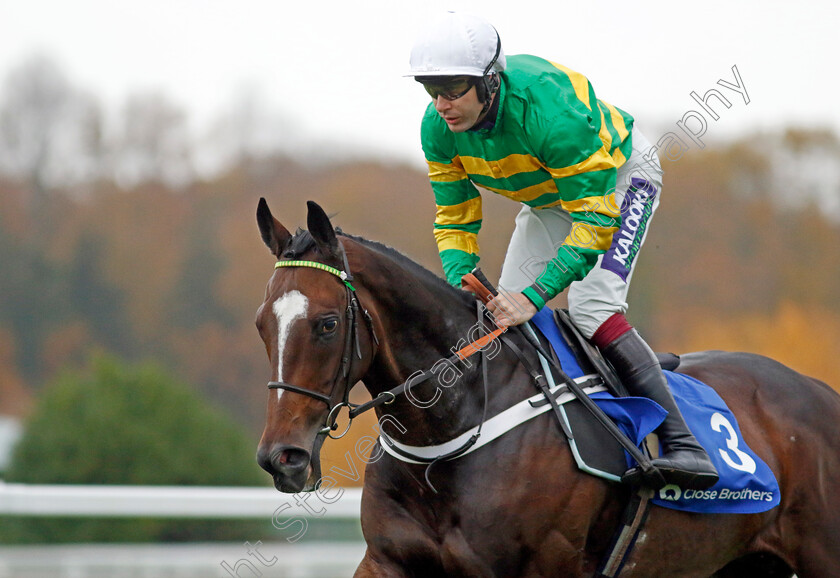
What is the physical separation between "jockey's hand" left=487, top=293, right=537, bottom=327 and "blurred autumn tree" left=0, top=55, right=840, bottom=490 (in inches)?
1025

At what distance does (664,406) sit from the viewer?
3.94 metres

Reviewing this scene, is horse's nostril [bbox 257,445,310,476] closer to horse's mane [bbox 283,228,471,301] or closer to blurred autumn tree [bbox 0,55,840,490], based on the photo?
horse's mane [bbox 283,228,471,301]

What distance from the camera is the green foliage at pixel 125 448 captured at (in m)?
11.5

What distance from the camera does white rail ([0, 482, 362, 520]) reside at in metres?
6.79

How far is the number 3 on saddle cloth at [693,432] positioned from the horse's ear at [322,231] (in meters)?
1.00

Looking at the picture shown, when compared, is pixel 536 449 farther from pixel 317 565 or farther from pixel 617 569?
pixel 317 565

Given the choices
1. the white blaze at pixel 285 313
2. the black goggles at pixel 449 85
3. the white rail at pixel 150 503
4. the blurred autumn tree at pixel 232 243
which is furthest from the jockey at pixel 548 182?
the blurred autumn tree at pixel 232 243

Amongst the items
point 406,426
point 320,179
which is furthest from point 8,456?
point 320,179

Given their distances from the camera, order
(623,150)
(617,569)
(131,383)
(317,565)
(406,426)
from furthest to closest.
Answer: (131,383) < (317,565) < (623,150) < (617,569) < (406,426)

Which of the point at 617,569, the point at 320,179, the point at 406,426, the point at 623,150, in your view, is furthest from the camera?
the point at 320,179

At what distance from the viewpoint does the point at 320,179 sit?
3822cm

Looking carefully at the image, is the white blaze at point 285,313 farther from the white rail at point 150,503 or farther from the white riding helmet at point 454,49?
the white rail at point 150,503

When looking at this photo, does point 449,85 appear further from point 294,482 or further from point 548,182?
point 294,482

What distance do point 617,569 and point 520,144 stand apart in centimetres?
159
